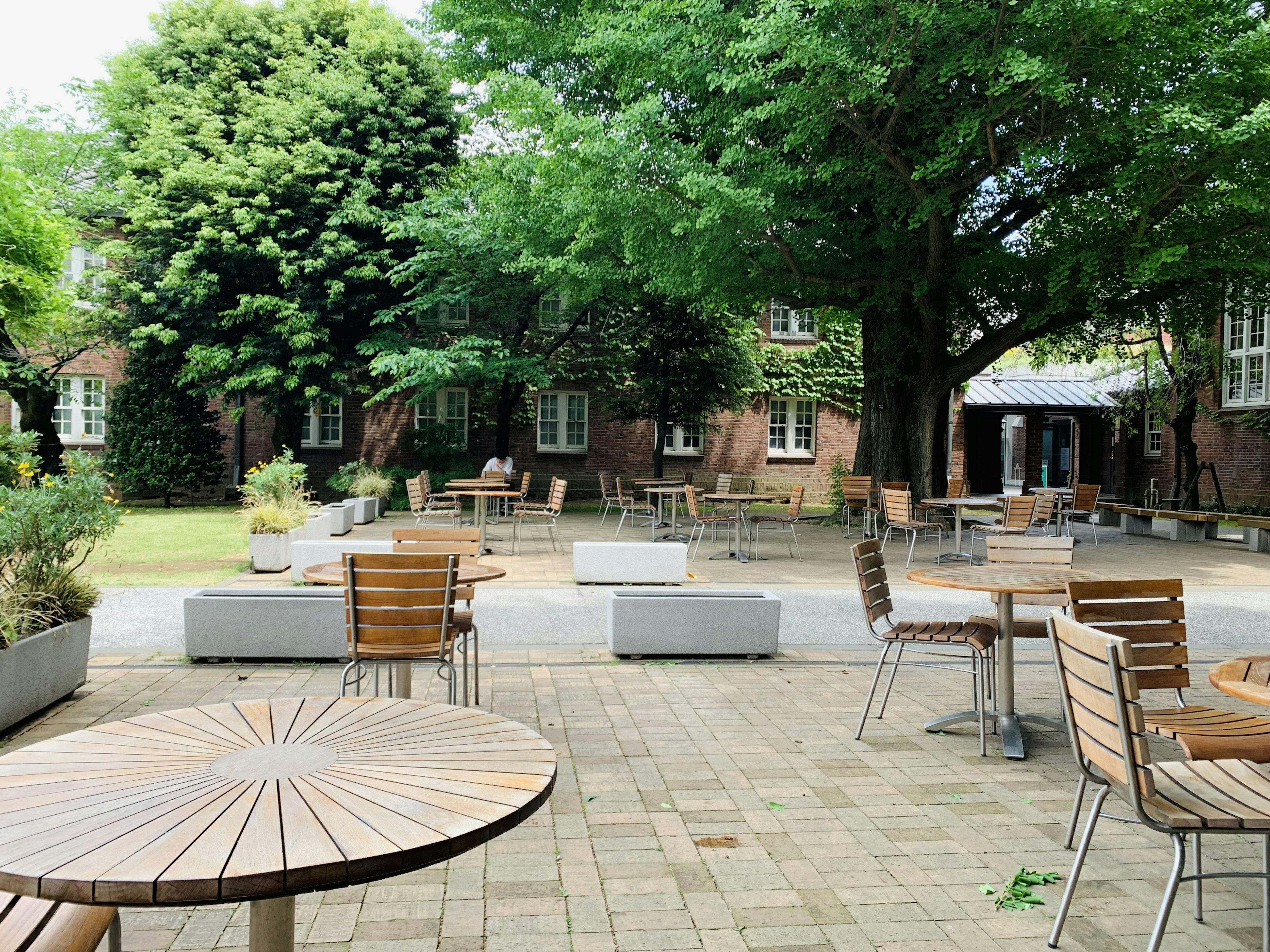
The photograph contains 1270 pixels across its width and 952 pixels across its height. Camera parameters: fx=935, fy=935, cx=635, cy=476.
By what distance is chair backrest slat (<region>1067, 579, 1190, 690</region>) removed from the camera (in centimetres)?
368

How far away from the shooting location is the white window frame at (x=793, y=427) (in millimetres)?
26891

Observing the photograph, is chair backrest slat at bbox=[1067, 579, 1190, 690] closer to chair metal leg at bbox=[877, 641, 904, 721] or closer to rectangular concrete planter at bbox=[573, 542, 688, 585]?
chair metal leg at bbox=[877, 641, 904, 721]

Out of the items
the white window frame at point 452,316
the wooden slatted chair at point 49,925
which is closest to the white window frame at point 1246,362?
the white window frame at point 452,316

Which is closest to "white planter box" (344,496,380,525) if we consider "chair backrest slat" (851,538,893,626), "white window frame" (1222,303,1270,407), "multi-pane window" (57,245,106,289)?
"multi-pane window" (57,245,106,289)

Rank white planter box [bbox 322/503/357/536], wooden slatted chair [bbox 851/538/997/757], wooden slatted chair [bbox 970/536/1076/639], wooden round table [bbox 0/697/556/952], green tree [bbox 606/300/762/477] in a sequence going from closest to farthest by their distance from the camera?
wooden round table [bbox 0/697/556/952], wooden slatted chair [bbox 851/538/997/757], wooden slatted chair [bbox 970/536/1076/639], white planter box [bbox 322/503/357/536], green tree [bbox 606/300/762/477]

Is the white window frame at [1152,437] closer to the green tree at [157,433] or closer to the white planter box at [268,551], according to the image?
the white planter box at [268,551]

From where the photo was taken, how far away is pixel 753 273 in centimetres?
1466

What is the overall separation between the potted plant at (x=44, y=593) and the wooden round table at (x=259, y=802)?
9.22 ft

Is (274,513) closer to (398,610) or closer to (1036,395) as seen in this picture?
(398,610)

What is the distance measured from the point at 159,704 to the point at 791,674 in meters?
3.81

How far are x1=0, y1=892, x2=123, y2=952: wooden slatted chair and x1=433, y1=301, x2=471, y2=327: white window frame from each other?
2235cm

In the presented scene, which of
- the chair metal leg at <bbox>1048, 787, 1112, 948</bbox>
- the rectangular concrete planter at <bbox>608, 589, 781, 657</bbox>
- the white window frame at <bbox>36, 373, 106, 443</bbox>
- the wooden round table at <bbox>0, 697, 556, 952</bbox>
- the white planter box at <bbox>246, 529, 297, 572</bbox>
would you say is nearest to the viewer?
the wooden round table at <bbox>0, 697, 556, 952</bbox>

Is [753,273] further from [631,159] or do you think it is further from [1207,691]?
[1207,691]

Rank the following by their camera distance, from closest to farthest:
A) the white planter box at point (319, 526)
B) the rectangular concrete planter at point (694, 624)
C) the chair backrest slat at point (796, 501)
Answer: the rectangular concrete planter at point (694, 624) → the white planter box at point (319, 526) → the chair backrest slat at point (796, 501)
